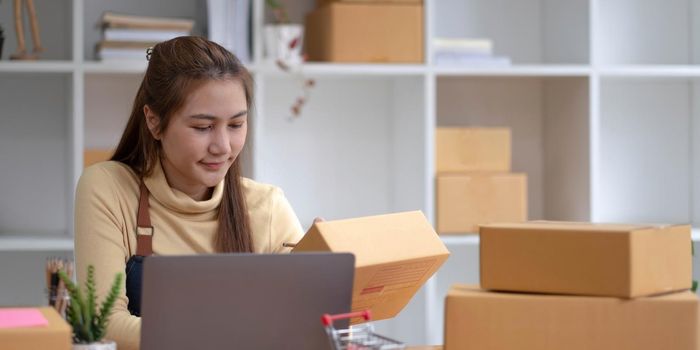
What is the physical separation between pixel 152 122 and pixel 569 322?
1.01 meters

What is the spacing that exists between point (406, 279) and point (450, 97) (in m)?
1.96

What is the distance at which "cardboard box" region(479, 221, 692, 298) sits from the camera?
155cm

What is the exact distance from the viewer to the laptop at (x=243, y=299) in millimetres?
1430

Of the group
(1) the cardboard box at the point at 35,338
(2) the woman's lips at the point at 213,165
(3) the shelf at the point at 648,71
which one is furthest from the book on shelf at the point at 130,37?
(1) the cardboard box at the point at 35,338

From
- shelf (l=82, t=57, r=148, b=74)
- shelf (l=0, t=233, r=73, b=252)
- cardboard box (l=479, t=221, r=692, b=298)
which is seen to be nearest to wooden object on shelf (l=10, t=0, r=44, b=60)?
shelf (l=82, t=57, r=148, b=74)

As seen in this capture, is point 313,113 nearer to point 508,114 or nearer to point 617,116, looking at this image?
point 508,114

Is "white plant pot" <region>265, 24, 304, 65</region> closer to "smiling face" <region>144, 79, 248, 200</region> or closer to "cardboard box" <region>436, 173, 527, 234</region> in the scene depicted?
"cardboard box" <region>436, 173, 527, 234</region>

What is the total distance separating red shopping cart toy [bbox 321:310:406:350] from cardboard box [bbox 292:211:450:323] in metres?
0.17

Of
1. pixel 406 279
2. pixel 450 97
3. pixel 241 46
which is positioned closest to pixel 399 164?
pixel 450 97

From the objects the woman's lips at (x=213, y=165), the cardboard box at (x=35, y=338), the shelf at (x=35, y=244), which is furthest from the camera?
the shelf at (x=35, y=244)

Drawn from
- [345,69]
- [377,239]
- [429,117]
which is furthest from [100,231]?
[429,117]

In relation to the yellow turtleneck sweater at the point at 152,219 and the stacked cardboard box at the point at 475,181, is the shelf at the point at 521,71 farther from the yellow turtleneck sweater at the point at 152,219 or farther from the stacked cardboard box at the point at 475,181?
the yellow turtleneck sweater at the point at 152,219

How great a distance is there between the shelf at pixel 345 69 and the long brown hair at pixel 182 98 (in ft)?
3.17

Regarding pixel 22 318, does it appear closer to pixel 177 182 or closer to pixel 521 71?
pixel 177 182
